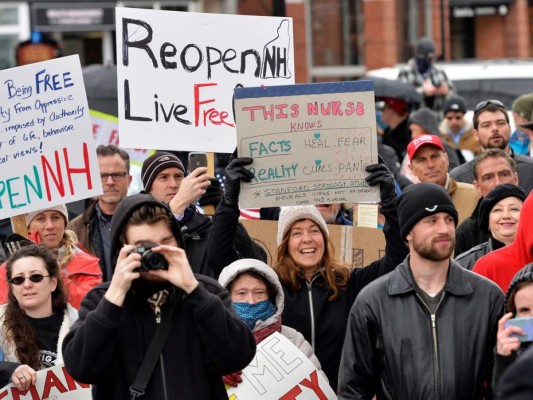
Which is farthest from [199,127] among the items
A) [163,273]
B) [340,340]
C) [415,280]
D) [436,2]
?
[436,2]

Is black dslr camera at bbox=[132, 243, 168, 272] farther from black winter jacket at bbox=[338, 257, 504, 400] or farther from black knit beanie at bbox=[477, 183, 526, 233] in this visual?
black knit beanie at bbox=[477, 183, 526, 233]

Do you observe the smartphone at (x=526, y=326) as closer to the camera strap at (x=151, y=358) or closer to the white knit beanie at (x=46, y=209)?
the camera strap at (x=151, y=358)

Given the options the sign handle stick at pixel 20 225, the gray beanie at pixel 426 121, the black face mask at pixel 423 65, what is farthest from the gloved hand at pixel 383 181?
the black face mask at pixel 423 65

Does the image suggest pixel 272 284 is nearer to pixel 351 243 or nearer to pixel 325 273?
pixel 325 273

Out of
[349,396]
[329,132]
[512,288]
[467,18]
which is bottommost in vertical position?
[349,396]

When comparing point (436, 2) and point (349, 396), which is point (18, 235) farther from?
point (436, 2)

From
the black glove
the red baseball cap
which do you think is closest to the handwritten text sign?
the black glove

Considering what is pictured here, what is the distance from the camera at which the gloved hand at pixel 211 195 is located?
736 cm

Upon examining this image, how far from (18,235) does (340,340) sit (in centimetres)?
194

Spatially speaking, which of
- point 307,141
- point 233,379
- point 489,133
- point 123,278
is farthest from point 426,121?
point 123,278

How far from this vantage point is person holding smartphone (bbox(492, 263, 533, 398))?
5090mm

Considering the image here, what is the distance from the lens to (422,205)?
18.6ft

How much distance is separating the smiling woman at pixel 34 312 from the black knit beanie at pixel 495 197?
89.3 inches

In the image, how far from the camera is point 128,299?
4941 millimetres
